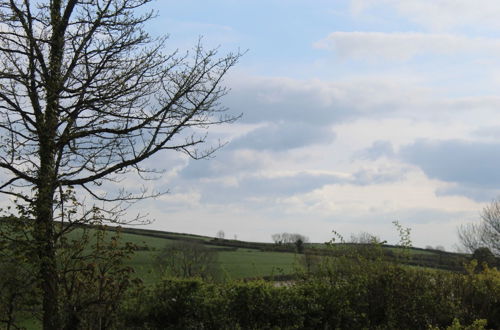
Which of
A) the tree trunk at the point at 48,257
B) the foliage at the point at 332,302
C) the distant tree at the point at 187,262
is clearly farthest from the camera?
the distant tree at the point at 187,262

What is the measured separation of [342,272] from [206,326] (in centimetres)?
292

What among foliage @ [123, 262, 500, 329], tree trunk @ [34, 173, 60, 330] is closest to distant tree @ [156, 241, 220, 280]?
foliage @ [123, 262, 500, 329]

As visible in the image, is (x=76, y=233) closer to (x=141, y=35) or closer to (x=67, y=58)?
(x=67, y=58)

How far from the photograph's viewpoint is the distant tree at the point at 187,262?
9.12 meters

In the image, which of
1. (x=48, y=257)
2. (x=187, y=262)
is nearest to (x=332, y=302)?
(x=187, y=262)

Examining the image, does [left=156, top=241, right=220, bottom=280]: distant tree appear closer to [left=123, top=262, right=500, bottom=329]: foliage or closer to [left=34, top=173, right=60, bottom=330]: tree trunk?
[left=123, top=262, right=500, bottom=329]: foliage

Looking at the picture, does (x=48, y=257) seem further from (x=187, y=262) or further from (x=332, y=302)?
(x=332, y=302)

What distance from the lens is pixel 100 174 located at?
27.0 feet

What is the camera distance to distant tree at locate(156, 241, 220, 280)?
29.9 feet

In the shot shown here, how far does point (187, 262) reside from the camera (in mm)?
10375

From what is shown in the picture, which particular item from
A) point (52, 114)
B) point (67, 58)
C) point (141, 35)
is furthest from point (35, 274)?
point (141, 35)

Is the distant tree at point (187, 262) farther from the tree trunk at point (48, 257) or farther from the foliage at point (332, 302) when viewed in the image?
the tree trunk at point (48, 257)

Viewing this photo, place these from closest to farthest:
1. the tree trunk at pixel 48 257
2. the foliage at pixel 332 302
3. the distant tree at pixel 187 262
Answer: the tree trunk at pixel 48 257, the foliage at pixel 332 302, the distant tree at pixel 187 262

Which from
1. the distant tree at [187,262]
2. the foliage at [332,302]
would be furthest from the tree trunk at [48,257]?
the distant tree at [187,262]
